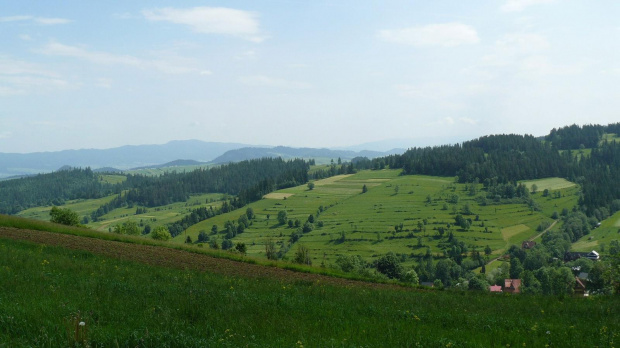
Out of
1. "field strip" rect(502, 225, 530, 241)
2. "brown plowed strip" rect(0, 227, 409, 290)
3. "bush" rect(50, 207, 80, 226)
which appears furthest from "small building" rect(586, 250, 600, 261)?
"bush" rect(50, 207, 80, 226)

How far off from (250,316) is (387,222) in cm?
14636

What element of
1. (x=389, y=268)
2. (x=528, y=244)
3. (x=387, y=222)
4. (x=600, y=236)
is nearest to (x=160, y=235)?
(x=389, y=268)

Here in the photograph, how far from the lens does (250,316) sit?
36.6 ft

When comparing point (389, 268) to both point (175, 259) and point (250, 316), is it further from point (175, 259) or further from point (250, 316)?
point (250, 316)

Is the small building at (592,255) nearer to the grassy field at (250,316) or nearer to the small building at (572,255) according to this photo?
the small building at (572,255)

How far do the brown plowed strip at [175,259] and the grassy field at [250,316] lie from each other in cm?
648

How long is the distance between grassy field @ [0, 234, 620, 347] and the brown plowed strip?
6.48 m

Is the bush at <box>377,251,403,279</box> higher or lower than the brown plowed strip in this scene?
lower

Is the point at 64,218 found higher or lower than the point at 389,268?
higher

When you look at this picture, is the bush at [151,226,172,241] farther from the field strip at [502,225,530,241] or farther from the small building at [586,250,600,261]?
the small building at [586,250,600,261]

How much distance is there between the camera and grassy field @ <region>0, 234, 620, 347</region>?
28.9ft

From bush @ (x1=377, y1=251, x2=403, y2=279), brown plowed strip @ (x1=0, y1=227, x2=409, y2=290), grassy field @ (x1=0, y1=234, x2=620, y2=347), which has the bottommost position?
bush @ (x1=377, y1=251, x2=403, y2=279)

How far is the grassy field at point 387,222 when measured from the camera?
133000 millimetres

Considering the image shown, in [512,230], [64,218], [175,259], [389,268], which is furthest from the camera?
[512,230]
